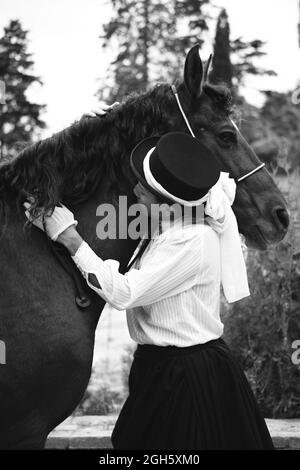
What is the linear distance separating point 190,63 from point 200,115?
255 mm

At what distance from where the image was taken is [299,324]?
5.52 m

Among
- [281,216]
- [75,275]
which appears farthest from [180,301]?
[281,216]

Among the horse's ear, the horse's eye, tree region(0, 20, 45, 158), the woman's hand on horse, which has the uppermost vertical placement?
tree region(0, 20, 45, 158)

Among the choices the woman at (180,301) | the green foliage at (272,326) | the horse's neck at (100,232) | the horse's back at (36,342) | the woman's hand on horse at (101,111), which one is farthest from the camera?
the green foliage at (272,326)

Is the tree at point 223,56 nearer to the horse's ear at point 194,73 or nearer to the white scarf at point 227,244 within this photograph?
the horse's ear at point 194,73

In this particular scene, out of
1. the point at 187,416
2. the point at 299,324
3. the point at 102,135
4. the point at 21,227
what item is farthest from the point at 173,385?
the point at 299,324

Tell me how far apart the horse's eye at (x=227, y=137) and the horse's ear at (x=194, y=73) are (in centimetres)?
22

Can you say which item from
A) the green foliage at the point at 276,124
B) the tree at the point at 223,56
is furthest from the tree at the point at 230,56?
the green foliage at the point at 276,124

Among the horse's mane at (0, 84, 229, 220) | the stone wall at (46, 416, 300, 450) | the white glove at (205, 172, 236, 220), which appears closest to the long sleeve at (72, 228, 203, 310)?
the white glove at (205, 172, 236, 220)

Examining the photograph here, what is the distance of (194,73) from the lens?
9.60 ft

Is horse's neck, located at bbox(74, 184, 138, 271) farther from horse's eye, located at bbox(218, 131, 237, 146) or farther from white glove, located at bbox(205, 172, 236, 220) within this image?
horse's eye, located at bbox(218, 131, 237, 146)

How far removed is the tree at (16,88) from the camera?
21.5 feet

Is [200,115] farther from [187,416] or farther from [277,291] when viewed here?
[277,291]

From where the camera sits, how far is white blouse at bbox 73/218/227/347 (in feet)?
8.38
